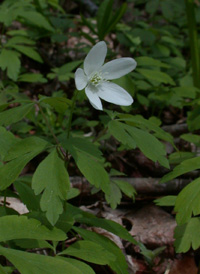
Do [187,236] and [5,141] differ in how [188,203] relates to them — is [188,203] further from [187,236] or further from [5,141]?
[5,141]

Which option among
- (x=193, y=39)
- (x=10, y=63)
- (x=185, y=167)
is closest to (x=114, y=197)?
(x=185, y=167)

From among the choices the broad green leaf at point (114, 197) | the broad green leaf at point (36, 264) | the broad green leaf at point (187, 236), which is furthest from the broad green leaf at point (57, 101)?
the broad green leaf at point (187, 236)

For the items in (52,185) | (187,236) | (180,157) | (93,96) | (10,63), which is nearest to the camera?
(52,185)

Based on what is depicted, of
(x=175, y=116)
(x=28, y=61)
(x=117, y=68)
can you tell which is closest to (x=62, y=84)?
(x=28, y=61)

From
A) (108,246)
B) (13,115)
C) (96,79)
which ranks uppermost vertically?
(96,79)

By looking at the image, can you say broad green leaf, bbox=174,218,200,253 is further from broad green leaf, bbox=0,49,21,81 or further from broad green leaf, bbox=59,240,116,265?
broad green leaf, bbox=0,49,21,81

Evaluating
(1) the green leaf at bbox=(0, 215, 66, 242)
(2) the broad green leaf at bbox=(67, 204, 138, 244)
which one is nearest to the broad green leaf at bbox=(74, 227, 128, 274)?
(2) the broad green leaf at bbox=(67, 204, 138, 244)
